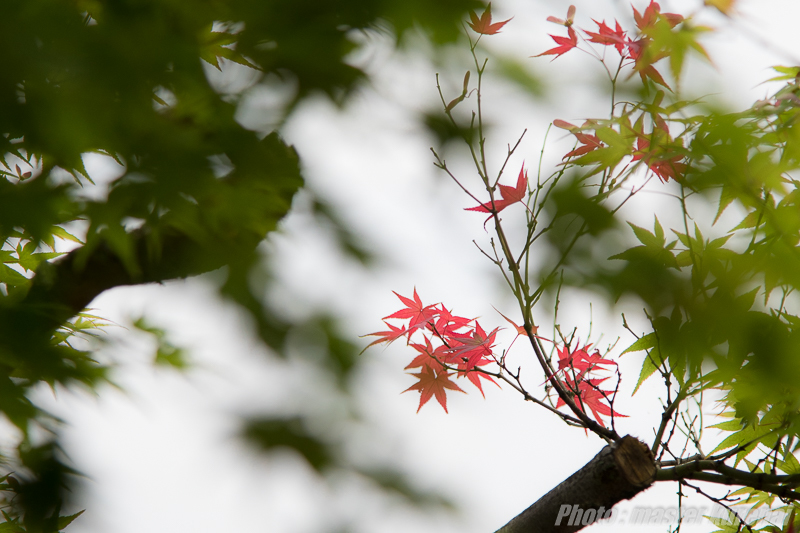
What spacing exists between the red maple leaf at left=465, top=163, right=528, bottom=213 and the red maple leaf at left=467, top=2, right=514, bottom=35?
18 cm

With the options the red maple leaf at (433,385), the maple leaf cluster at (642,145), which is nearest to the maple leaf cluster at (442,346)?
the red maple leaf at (433,385)

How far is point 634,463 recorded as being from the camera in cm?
61

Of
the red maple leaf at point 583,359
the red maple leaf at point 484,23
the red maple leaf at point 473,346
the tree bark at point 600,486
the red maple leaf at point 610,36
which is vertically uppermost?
the red maple leaf at point 610,36

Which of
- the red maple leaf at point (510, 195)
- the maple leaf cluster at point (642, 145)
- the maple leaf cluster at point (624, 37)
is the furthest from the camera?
the red maple leaf at point (510, 195)

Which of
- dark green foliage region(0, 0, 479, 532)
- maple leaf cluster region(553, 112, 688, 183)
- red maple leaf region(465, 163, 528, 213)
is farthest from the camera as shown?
red maple leaf region(465, 163, 528, 213)

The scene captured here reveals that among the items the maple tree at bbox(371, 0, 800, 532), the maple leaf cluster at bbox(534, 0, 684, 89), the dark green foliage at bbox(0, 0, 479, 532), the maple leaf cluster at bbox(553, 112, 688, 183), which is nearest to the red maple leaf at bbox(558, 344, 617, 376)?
the maple tree at bbox(371, 0, 800, 532)

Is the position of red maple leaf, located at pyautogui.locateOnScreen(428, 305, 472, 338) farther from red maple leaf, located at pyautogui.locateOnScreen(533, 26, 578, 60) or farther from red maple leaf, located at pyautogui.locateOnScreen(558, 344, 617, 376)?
red maple leaf, located at pyautogui.locateOnScreen(533, 26, 578, 60)

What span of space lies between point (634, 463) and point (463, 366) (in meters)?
0.24

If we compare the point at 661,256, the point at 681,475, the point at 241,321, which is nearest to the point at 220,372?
the point at 241,321

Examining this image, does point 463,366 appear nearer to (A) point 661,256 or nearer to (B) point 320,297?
(A) point 661,256

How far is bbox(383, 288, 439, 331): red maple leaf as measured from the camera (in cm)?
75

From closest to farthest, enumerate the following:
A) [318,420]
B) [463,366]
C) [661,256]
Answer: [318,420] → [661,256] → [463,366]

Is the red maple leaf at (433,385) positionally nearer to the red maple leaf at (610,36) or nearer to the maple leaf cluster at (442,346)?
the maple leaf cluster at (442,346)

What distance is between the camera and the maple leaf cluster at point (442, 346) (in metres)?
0.73
